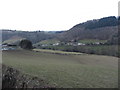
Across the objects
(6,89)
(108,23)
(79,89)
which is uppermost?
(108,23)

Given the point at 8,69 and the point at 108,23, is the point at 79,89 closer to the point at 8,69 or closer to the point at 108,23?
the point at 8,69

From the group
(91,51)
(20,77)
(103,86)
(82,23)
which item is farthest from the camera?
(82,23)

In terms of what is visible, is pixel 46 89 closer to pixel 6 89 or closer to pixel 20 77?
pixel 20 77

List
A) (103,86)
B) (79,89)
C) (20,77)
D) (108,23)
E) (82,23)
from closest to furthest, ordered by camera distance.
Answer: (79,89) → (103,86) → (20,77) → (108,23) → (82,23)

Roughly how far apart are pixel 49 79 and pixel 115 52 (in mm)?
44566

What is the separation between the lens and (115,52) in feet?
181

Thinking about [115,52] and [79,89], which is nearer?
[79,89]

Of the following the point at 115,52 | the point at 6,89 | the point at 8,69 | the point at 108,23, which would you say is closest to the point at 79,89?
the point at 6,89

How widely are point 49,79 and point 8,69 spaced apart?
603cm

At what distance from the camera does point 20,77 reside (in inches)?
634

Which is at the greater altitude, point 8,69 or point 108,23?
point 108,23

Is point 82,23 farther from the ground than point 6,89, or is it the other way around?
point 82,23

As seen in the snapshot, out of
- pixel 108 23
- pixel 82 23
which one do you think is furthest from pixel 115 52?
pixel 82 23

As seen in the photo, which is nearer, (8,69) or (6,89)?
(6,89)
